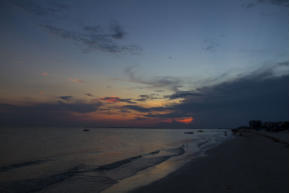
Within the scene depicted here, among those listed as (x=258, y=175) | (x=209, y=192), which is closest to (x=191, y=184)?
(x=209, y=192)

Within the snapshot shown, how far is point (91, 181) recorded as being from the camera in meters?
10.9

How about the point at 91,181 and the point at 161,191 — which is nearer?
the point at 161,191

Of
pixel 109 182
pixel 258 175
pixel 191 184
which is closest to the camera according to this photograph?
pixel 191 184

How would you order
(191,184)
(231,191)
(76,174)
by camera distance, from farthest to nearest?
1. (76,174)
2. (191,184)
3. (231,191)

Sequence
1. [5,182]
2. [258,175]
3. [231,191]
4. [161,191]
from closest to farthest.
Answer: [231,191], [161,191], [258,175], [5,182]

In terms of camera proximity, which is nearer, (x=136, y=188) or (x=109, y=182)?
(x=136, y=188)

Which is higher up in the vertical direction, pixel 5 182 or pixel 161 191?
pixel 161 191

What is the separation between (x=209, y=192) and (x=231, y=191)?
87 cm

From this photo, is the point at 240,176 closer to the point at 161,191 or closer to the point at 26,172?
the point at 161,191

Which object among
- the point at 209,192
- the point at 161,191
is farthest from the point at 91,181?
the point at 209,192

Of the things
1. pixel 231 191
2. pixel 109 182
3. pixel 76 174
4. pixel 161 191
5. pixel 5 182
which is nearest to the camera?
pixel 231 191

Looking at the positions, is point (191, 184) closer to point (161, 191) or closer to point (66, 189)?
point (161, 191)

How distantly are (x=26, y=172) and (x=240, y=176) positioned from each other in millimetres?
14895

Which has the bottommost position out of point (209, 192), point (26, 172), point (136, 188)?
point (26, 172)
